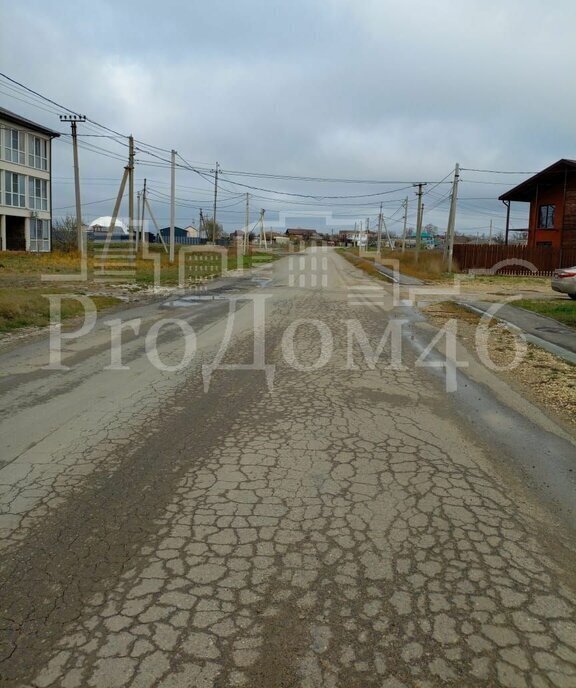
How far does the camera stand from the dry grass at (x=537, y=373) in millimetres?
6629

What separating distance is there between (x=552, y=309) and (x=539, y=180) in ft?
89.5

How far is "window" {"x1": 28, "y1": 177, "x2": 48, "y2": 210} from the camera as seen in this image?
1633 inches

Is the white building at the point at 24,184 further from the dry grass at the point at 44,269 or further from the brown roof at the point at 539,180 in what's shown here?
the brown roof at the point at 539,180

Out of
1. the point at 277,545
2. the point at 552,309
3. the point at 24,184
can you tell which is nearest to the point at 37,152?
the point at 24,184

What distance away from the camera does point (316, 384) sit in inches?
277

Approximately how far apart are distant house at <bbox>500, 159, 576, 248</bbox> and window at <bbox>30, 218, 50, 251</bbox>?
3362cm

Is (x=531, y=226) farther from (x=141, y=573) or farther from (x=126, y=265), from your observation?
(x=141, y=573)

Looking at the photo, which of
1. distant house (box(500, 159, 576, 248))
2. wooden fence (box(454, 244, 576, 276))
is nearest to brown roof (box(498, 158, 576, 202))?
distant house (box(500, 159, 576, 248))

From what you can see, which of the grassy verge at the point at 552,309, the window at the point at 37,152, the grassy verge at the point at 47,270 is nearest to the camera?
the grassy verge at the point at 552,309

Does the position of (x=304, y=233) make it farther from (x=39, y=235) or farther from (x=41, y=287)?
(x=41, y=287)

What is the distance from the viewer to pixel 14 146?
39.2 meters

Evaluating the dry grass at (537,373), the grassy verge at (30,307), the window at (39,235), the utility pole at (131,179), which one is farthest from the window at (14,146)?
the dry grass at (537,373)

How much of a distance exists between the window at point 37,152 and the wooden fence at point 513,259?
98.4 feet

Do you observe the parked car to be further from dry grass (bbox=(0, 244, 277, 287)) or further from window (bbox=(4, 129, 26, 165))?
window (bbox=(4, 129, 26, 165))
